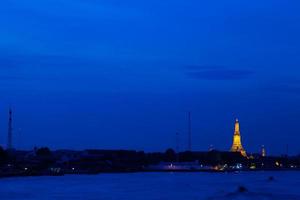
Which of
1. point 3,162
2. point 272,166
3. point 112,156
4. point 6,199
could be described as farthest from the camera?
point 272,166

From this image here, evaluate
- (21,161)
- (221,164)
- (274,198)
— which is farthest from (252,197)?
(221,164)

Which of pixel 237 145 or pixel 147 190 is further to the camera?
pixel 237 145

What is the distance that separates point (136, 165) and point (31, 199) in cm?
10487

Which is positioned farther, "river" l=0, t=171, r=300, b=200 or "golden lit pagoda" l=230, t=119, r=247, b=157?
"golden lit pagoda" l=230, t=119, r=247, b=157

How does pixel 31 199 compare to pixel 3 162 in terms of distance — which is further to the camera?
pixel 3 162

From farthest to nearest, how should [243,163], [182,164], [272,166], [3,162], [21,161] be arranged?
[272,166] < [243,163] < [182,164] < [21,161] < [3,162]

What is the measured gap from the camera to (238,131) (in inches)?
7042

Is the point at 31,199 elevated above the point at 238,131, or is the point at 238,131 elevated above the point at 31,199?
the point at 238,131

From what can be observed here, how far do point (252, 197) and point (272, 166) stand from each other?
134791mm

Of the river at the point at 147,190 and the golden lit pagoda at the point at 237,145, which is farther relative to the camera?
the golden lit pagoda at the point at 237,145

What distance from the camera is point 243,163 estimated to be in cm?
16838

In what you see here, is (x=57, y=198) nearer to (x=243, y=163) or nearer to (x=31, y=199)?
(x=31, y=199)

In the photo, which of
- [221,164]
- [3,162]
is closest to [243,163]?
[221,164]

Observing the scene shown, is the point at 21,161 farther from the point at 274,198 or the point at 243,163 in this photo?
the point at 274,198
